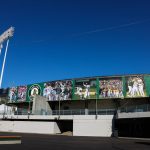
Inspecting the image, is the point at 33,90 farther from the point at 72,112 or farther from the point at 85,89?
the point at 72,112

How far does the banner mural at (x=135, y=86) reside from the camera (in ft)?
188

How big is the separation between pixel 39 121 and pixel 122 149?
37.7m

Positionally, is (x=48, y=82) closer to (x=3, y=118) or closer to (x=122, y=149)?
(x=3, y=118)

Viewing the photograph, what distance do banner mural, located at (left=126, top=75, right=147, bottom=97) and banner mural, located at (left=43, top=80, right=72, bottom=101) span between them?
14175 mm

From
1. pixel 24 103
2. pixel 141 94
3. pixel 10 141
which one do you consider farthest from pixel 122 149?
pixel 24 103

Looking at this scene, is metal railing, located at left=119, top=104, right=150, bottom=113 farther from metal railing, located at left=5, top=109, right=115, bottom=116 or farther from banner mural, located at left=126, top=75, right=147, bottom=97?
banner mural, located at left=126, top=75, right=147, bottom=97

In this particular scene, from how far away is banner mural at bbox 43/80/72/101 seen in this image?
6425 centimetres

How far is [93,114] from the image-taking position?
50188mm

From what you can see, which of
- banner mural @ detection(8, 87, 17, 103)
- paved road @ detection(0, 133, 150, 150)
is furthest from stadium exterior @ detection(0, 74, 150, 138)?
paved road @ detection(0, 133, 150, 150)

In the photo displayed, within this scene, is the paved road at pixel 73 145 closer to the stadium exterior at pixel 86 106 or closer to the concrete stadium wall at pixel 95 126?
the stadium exterior at pixel 86 106

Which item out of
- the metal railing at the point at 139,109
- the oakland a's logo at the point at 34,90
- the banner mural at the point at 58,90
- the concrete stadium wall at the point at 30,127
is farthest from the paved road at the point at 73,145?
the oakland a's logo at the point at 34,90

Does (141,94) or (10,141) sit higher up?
(141,94)

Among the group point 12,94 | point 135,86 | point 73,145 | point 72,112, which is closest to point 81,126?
point 72,112

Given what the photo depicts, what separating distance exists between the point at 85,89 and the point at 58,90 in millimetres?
7629
